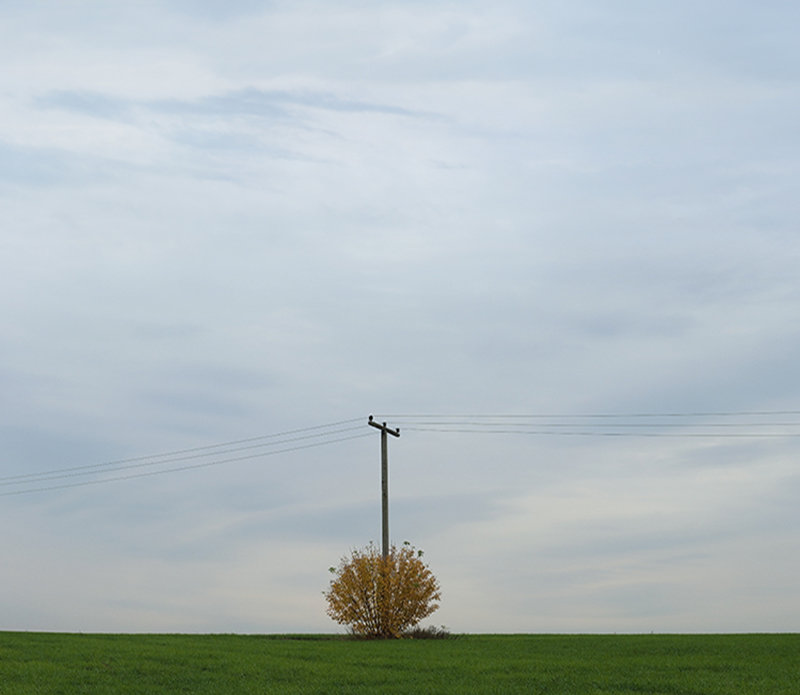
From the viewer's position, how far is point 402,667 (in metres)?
26.7

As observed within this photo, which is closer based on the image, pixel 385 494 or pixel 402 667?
pixel 402 667

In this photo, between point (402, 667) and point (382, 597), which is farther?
point (382, 597)

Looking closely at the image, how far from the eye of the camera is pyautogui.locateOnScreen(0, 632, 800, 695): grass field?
905 inches

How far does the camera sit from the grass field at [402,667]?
22984 mm

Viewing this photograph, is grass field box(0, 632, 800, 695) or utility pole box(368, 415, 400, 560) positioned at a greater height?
utility pole box(368, 415, 400, 560)

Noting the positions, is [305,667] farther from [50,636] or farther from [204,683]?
[50,636]

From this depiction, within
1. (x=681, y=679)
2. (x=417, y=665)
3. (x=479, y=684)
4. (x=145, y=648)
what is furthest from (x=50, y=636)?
(x=681, y=679)

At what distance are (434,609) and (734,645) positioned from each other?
14.1m

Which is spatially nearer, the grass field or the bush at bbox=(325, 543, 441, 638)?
the grass field

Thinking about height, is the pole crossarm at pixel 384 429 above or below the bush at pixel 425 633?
above

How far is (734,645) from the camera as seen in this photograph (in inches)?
1233

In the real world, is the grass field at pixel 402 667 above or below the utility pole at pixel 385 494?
below

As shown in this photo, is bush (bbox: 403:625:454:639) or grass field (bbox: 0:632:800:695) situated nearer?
grass field (bbox: 0:632:800:695)

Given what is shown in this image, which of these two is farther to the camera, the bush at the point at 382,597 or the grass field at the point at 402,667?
the bush at the point at 382,597
